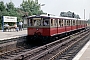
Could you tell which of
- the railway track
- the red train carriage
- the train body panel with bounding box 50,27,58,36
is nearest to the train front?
the red train carriage

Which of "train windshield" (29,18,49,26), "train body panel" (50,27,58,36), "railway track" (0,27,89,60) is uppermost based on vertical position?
"train windshield" (29,18,49,26)

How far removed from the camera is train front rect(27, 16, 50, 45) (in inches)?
711

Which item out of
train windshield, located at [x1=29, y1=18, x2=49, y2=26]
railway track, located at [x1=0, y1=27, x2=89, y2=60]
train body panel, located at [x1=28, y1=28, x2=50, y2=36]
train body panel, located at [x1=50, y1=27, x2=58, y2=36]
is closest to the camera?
railway track, located at [x1=0, y1=27, x2=89, y2=60]

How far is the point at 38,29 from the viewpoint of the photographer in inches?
719

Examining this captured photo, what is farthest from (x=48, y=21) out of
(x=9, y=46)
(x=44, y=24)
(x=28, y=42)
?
(x=9, y=46)

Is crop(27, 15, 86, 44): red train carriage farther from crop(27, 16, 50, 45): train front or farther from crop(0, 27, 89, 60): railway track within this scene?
crop(0, 27, 89, 60): railway track

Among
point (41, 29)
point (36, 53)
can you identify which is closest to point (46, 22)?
point (41, 29)

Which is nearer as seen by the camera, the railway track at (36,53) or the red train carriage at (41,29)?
the railway track at (36,53)

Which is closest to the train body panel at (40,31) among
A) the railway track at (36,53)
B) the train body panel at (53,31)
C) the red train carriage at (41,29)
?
the red train carriage at (41,29)

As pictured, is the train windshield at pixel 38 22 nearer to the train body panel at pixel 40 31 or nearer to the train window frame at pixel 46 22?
the train window frame at pixel 46 22

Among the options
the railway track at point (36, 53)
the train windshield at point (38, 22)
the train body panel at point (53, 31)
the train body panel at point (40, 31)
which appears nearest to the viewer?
the railway track at point (36, 53)

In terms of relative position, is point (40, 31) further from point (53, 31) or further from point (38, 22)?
point (53, 31)

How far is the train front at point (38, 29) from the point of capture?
18.1 m

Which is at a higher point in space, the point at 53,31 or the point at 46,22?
the point at 46,22
